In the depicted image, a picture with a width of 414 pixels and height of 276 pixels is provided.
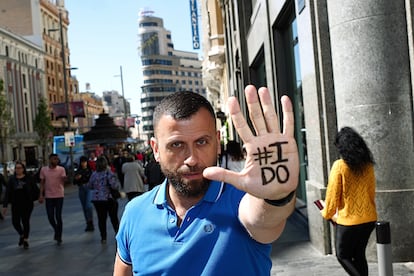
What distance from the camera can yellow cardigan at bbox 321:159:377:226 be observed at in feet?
15.2

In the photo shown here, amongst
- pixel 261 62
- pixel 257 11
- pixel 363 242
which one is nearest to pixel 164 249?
pixel 363 242

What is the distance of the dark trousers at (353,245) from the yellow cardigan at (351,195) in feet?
0.18

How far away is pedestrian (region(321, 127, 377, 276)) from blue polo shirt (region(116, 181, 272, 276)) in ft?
9.05

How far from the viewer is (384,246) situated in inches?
138

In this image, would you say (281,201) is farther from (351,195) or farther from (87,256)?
(87,256)

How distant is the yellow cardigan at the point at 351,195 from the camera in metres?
4.63

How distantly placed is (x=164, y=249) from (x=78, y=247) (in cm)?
767

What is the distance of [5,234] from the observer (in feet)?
37.8

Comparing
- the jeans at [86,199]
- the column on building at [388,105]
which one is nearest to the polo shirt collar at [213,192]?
the column on building at [388,105]

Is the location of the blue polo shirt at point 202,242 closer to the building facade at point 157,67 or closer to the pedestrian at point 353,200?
the pedestrian at point 353,200

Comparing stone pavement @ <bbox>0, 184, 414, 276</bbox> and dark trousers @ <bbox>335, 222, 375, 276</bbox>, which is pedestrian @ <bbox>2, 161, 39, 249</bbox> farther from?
dark trousers @ <bbox>335, 222, 375, 276</bbox>

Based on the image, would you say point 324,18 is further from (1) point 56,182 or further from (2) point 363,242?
(1) point 56,182

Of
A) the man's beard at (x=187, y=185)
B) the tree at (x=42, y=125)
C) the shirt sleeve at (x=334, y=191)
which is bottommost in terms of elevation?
the shirt sleeve at (x=334, y=191)

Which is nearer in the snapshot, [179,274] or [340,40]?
[179,274]
